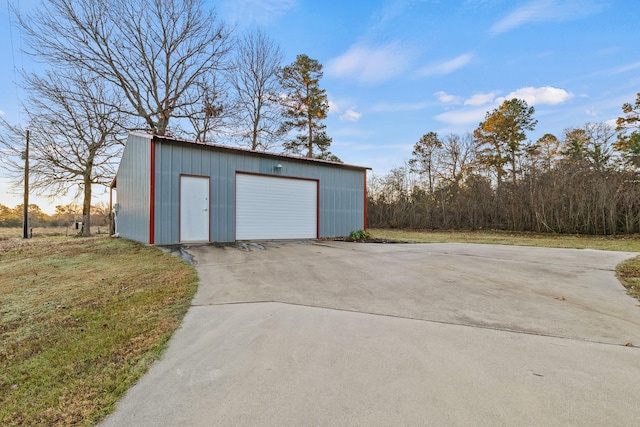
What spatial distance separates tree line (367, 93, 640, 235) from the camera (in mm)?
14062

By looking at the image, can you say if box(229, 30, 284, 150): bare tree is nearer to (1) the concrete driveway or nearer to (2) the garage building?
(2) the garage building

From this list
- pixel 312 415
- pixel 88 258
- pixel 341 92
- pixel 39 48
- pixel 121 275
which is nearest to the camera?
pixel 312 415

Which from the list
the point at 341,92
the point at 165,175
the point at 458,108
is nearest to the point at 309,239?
the point at 165,175

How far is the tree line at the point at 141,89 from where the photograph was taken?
1588 cm

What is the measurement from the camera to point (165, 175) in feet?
29.5

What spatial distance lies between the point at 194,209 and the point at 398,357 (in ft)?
27.6

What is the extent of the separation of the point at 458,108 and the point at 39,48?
20969 millimetres

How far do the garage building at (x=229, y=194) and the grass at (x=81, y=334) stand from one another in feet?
10.5

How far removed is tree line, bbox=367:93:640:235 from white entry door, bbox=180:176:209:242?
15427mm

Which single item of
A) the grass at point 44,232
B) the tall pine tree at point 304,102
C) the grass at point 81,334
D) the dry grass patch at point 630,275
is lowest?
the grass at point 81,334

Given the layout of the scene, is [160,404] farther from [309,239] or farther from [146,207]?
[309,239]

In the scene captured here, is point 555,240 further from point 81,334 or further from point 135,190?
point 135,190

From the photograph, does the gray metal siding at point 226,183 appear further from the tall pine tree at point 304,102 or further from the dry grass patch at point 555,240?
the tall pine tree at point 304,102

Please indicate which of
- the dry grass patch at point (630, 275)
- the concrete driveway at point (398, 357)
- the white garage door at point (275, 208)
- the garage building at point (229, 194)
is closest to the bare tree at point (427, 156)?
the garage building at point (229, 194)
